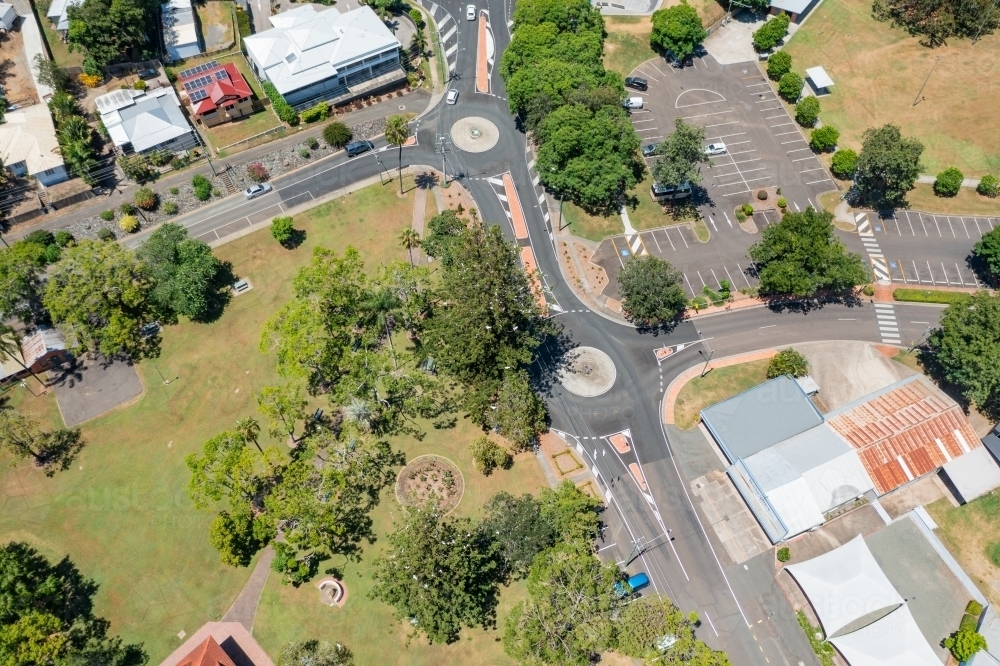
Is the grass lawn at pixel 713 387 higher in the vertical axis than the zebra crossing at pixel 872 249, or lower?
lower

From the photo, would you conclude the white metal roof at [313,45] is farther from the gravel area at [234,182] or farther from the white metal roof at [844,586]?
the white metal roof at [844,586]

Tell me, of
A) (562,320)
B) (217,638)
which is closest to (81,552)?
(217,638)

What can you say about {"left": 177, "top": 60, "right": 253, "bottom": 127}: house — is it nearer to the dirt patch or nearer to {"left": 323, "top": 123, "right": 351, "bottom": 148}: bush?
{"left": 323, "top": 123, "right": 351, "bottom": 148}: bush

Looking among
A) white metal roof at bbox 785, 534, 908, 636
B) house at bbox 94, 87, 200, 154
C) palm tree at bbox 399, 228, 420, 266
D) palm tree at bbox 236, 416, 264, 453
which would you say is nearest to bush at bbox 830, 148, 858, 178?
white metal roof at bbox 785, 534, 908, 636

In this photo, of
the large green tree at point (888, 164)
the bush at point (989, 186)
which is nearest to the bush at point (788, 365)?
the large green tree at point (888, 164)

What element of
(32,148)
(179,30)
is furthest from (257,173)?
(179,30)

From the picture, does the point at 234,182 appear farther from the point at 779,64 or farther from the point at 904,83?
the point at 904,83
